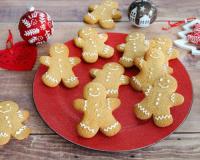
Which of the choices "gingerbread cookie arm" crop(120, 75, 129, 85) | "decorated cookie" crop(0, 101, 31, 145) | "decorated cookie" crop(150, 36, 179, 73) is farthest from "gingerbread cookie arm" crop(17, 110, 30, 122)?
"decorated cookie" crop(150, 36, 179, 73)

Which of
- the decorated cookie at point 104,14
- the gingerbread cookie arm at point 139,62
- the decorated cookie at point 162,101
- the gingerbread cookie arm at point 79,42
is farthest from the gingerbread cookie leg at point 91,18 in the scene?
the decorated cookie at point 162,101

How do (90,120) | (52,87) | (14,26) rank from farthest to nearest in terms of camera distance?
(14,26) < (52,87) < (90,120)

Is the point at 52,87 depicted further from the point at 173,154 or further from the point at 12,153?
the point at 173,154

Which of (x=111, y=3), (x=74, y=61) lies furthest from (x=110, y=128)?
(x=111, y=3)

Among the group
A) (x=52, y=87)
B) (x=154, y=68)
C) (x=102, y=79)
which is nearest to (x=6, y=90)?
(x=52, y=87)

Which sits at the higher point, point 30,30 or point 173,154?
point 30,30

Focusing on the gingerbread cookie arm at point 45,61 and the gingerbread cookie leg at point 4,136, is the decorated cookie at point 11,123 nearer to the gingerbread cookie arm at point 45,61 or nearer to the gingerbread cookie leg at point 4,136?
the gingerbread cookie leg at point 4,136

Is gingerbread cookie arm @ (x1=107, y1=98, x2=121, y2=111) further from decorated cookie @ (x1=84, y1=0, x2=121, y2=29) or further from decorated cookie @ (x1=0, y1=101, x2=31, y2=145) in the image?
decorated cookie @ (x1=84, y1=0, x2=121, y2=29)
